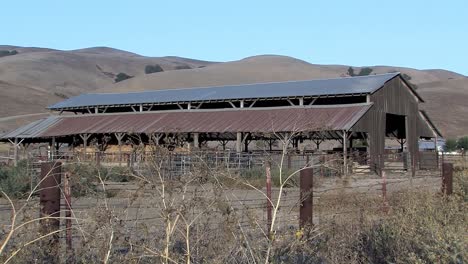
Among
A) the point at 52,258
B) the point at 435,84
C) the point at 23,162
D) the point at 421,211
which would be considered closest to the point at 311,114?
the point at 23,162

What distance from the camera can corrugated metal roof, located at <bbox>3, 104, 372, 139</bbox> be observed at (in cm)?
4025

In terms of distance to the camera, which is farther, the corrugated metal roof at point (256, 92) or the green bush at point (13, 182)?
the corrugated metal roof at point (256, 92)

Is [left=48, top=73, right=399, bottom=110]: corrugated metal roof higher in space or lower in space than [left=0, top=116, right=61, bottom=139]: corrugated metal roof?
higher

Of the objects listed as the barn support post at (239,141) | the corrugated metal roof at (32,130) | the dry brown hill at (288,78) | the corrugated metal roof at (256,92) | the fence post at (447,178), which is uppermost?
the dry brown hill at (288,78)

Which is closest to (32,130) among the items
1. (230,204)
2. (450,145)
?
(230,204)

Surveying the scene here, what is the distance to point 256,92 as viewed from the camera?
4781 centimetres

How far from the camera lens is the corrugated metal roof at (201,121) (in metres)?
40.2

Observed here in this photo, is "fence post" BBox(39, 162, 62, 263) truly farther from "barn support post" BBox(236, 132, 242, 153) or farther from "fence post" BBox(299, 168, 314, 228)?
"barn support post" BBox(236, 132, 242, 153)

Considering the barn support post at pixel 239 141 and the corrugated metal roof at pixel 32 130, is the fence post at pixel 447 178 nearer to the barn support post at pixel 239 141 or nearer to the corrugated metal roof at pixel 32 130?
the barn support post at pixel 239 141

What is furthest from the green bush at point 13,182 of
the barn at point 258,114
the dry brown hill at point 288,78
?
the dry brown hill at point 288,78

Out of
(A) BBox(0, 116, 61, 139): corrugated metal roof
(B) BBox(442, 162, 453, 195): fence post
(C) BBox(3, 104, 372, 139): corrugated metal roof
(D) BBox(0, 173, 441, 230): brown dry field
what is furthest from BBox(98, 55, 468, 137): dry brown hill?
(B) BBox(442, 162, 453, 195): fence post

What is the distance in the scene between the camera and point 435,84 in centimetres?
16712

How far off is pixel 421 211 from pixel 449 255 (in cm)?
374

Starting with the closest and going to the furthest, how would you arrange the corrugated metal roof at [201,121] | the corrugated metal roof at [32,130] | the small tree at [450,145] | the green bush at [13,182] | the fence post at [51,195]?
the fence post at [51,195]
the green bush at [13,182]
the corrugated metal roof at [201,121]
the corrugated metal roof at [32,130]
the small tree at [450,145]
